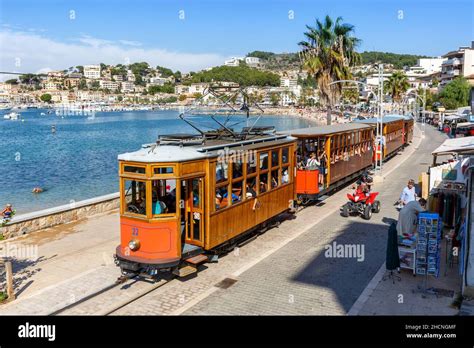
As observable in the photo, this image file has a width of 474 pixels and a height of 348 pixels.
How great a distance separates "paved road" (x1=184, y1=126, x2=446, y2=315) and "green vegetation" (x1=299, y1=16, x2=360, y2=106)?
18252 mm

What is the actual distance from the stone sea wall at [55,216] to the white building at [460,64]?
90333 millimetres

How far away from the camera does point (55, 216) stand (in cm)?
1605

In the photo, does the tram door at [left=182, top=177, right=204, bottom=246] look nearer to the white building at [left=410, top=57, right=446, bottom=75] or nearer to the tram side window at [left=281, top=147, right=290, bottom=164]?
the tram side window at [left=281, top=147, right=290, bottom=164]

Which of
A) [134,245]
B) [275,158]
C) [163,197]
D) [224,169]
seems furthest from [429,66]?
[134,245]

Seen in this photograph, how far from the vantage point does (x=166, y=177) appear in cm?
1010

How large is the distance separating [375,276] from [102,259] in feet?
22.3

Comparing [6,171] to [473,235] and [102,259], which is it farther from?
[473,235]

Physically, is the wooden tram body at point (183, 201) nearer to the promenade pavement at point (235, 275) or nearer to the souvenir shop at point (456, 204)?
the promenade pavement at point (235, 275)

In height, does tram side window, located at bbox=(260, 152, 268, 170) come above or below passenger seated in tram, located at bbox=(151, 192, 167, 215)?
above

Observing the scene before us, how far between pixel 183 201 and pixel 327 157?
32.0 ft

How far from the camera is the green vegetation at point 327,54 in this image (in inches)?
1277

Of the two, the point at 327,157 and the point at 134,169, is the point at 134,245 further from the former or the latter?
the point at 327,157

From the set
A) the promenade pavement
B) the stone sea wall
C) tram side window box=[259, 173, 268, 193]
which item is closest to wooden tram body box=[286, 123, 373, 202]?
the promenade pavement

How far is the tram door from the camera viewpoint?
35.7 feet
